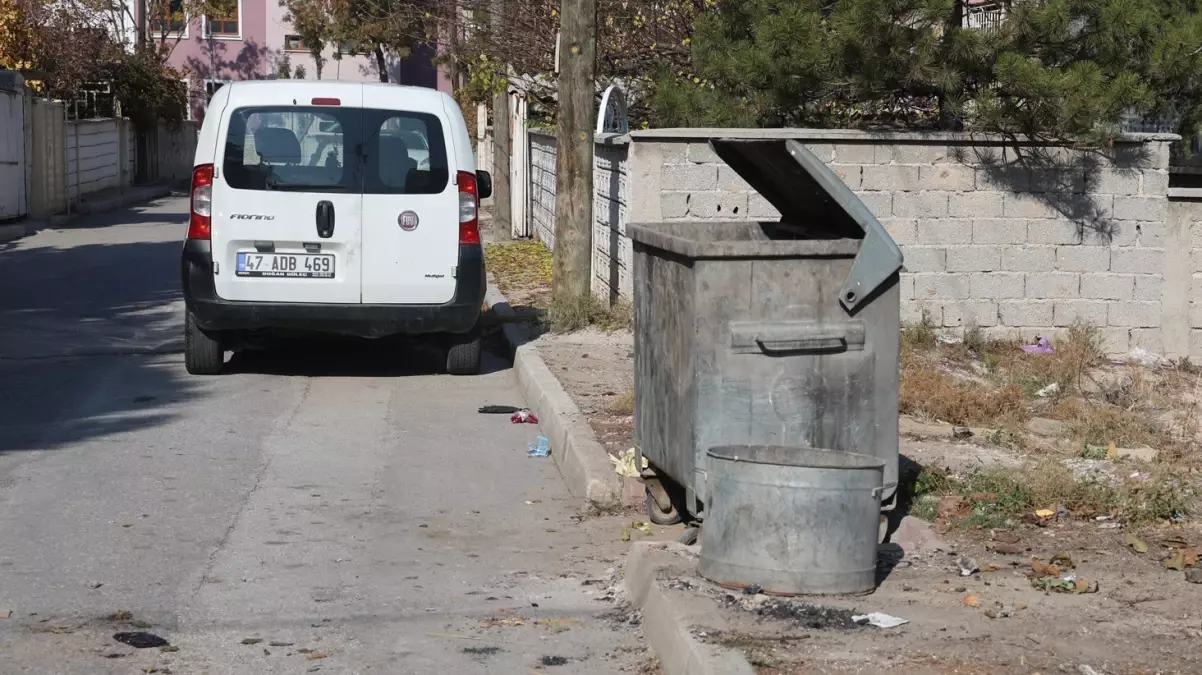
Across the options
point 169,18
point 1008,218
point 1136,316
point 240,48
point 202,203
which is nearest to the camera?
point 202,203

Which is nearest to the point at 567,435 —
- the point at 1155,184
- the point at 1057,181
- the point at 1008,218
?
the point at 1008,218

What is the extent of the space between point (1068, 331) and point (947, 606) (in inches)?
289

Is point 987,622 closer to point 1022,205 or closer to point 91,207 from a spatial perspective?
point 1022,205

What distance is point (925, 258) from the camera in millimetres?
11844

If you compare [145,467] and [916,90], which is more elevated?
[916,90]

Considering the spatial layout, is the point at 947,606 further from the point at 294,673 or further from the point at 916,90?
the point at 916,90

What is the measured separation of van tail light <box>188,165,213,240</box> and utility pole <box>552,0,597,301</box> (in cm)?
353

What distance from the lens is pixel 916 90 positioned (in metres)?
12.3

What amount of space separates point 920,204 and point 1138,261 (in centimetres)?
183

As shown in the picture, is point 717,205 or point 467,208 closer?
point 467,208

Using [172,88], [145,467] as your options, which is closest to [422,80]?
[172,88]

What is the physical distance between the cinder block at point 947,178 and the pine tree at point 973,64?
378 mm

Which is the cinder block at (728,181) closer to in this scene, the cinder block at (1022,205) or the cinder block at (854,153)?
the cinder block at (854,153)

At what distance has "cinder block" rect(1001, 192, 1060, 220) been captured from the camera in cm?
1184
